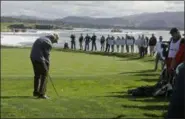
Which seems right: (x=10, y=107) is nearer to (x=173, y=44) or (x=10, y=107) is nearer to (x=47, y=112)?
(x=47, y=112)

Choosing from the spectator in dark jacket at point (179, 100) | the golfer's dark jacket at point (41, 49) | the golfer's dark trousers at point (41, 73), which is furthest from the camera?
the golfer's dark trousers at point (41, 73)

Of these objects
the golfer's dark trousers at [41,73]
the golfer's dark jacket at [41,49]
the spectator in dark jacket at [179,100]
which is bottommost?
the golfer's dark trousers at [41,73]

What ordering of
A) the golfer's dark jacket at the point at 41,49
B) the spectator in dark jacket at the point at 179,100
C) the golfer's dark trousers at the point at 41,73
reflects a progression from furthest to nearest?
the golfer's dark trousers at the point at 41,73
the golfer's dark jacket at the point at 41,49
the spectator in dark jacket at the point at 179,100

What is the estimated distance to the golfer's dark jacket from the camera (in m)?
13.3

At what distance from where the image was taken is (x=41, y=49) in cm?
1346

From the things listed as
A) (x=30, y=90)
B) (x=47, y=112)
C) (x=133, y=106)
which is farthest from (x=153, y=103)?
(x=30, y=90)

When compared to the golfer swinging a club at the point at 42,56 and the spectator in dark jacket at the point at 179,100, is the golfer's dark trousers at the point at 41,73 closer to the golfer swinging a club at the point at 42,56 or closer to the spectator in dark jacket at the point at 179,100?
the golfer swinging a club at the point at 42,56

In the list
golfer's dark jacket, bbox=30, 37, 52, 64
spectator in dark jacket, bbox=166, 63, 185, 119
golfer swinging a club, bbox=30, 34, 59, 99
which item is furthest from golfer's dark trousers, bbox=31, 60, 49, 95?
spectator in dark jacket, bbox=166, 63, 185, 119

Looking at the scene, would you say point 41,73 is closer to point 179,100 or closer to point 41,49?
point 41,49

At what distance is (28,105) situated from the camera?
38.9ft

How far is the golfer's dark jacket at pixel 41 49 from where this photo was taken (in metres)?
13.3

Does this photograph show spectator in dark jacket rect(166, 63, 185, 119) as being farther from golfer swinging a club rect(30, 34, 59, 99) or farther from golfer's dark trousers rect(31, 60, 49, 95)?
golfer's dark trousers rect(31, 60, 49, 95)

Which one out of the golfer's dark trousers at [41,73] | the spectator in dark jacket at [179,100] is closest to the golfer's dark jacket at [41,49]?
the golfer's dark trousers at [41,73]

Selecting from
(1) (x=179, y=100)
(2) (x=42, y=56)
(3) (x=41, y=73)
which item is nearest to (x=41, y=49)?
(2) (x=42, y=56)
